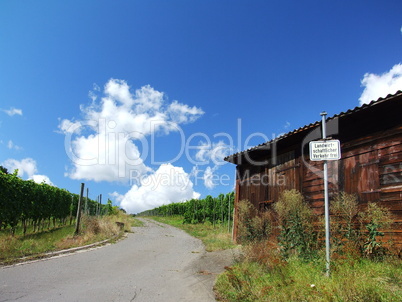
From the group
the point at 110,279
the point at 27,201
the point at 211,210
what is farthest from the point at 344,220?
the point at 211,210

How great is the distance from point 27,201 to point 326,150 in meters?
16.8

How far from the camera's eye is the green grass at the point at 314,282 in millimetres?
4238

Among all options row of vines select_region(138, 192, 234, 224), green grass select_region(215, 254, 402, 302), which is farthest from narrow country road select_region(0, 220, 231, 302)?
row of vines select_region(138, 192, 234, 224)

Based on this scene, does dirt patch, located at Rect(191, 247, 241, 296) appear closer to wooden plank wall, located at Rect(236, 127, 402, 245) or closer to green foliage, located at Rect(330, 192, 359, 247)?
green foliage, located at Rect(330, 192, 359, 247)

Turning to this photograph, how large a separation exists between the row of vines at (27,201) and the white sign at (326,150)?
1425 cm

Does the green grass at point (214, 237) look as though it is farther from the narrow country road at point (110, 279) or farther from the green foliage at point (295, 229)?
the green foliage at point (295, 229)

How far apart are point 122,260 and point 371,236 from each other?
757 cm

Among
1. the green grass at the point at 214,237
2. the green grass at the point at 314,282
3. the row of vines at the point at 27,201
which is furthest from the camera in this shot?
the row of vines at the point at 27,201

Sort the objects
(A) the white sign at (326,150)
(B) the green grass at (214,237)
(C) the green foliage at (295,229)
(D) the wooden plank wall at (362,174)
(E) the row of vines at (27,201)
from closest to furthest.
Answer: (A) the white sign at (326,150)
(D) the wooden plank wall at (362,174)
(C) the green foliage at (295,229)
(B) the green grass at (214,237)
(E) the row of vines at (27,201)

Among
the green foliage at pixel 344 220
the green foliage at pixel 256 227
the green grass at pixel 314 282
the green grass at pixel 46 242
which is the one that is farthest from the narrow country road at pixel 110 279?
the green foliage at pixel 344 220

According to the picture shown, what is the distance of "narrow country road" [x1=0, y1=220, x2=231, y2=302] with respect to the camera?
217 inches

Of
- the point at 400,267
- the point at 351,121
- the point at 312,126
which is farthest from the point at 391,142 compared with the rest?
the point at 400,267

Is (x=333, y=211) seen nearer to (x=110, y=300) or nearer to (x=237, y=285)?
(x=237, y=285)

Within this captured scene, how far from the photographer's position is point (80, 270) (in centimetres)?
794
